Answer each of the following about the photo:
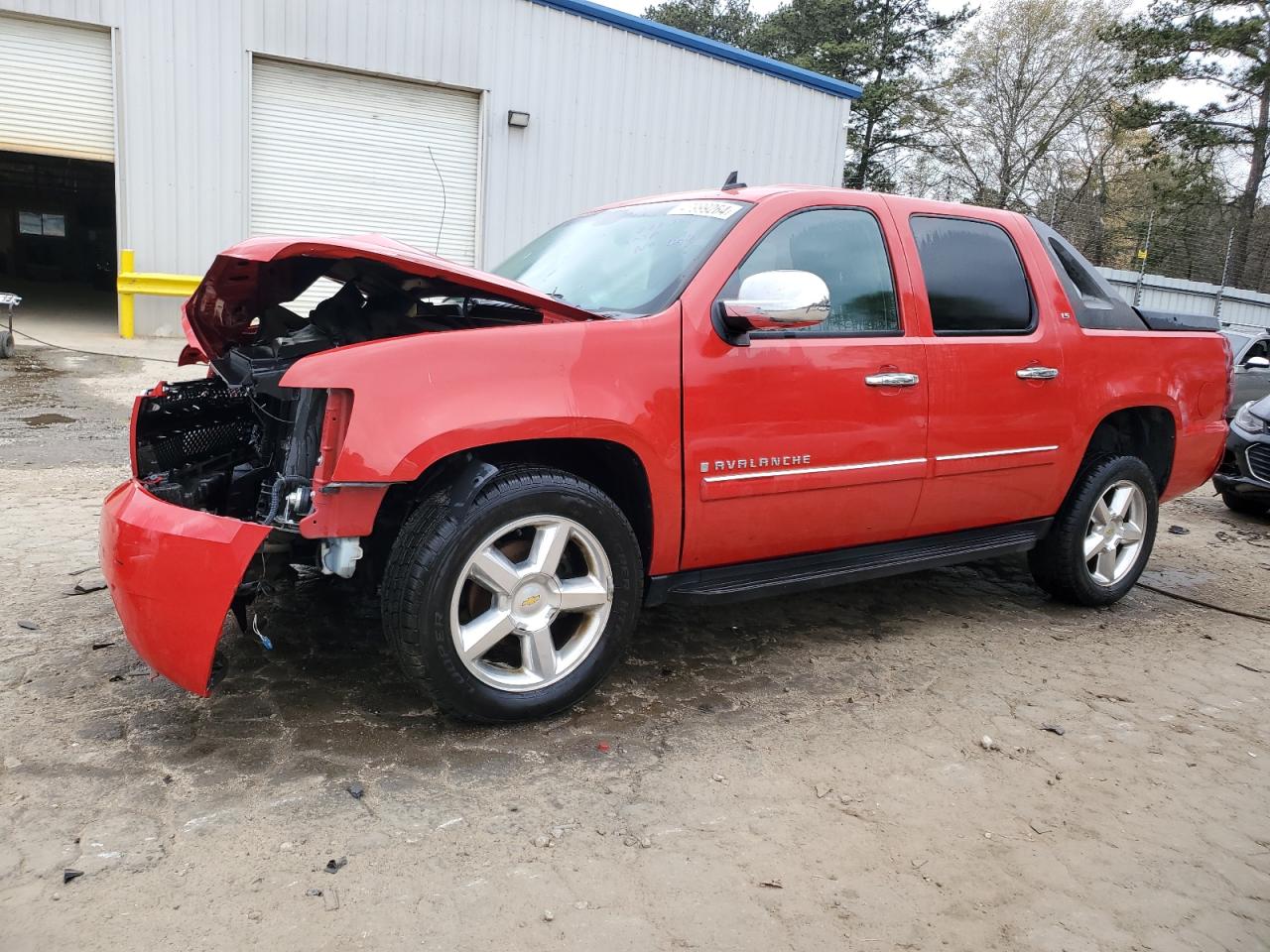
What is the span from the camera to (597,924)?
6.85ft

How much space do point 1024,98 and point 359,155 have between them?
2791cm

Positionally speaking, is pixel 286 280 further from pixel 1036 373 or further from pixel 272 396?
pixel 1036 373

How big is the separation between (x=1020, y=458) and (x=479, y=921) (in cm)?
297

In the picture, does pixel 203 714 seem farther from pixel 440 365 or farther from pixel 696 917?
pixel 696 917

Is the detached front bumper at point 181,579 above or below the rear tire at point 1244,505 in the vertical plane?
above

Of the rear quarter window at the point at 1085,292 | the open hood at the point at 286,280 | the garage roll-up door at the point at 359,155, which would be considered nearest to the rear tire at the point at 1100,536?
the rear quarter window at the point at 1085,292

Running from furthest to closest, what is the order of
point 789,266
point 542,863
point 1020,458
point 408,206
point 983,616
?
point 408,206 < point 983,616 < point 1020,458 < point 789,266 < point 542,863

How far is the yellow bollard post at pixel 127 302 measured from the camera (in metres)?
11.9

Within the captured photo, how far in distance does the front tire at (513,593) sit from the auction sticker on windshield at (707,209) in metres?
1.18

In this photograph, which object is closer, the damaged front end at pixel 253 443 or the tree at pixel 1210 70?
the damaged front end at pixel 253 443

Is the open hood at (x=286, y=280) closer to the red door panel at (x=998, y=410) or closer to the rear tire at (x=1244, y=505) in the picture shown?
the red door panel at (x=998, y=410)

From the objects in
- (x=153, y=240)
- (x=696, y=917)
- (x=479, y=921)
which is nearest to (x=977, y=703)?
(x=696, y=917)

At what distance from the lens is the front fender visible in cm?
256

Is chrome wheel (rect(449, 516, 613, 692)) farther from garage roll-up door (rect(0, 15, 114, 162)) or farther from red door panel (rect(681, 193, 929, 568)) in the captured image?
garage roll-up door (rect(0, 15, 114, 162))
